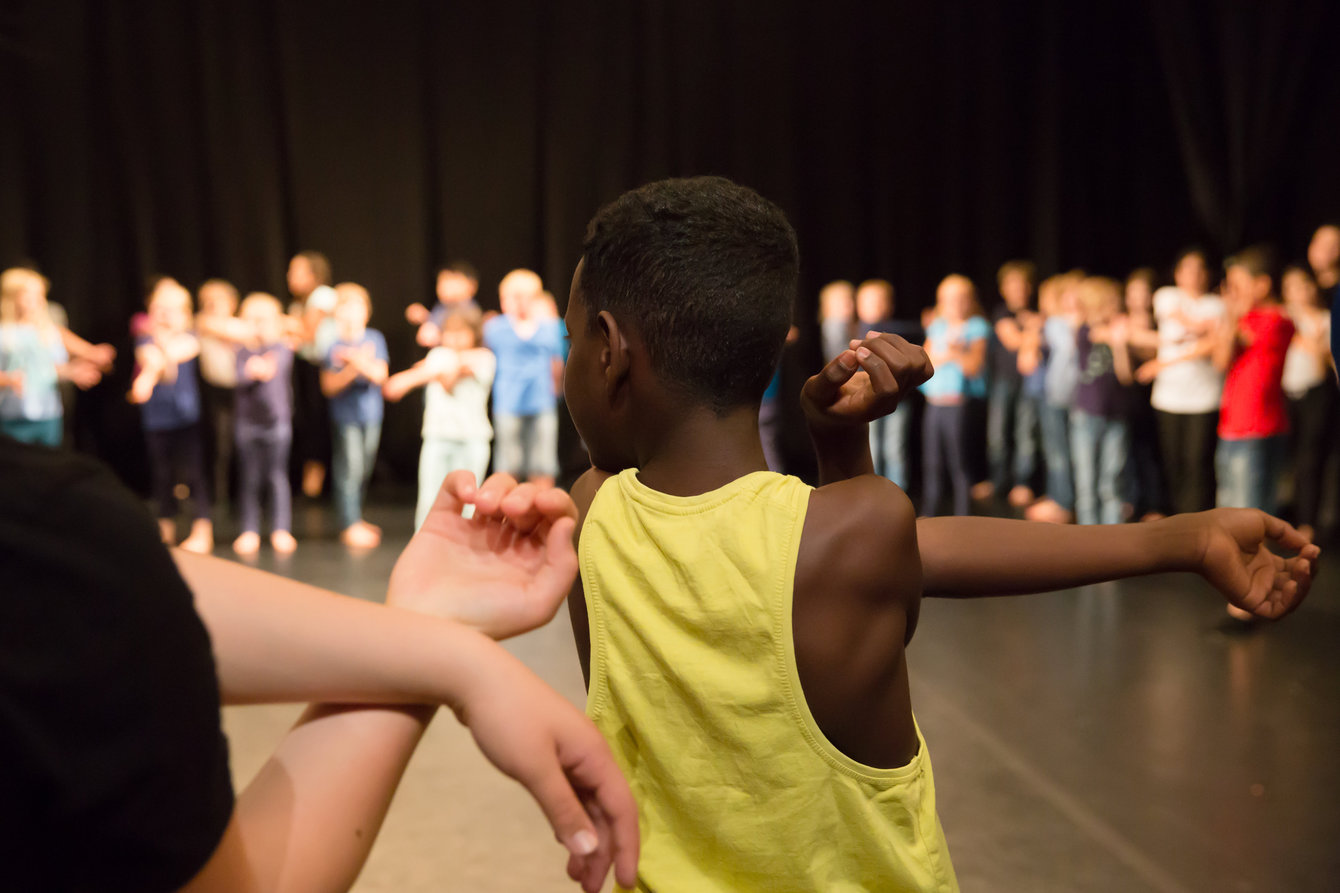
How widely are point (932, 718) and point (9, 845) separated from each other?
3058 mm

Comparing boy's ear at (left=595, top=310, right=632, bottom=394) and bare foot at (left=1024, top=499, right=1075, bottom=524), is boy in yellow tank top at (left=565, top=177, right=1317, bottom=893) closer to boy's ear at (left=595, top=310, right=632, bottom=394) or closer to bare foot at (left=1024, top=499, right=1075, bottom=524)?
boy's ear at (left=595, top=310, right=632, bottom=394)

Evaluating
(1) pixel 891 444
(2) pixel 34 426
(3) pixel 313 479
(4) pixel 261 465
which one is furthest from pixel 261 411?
(1) pixel 891 444

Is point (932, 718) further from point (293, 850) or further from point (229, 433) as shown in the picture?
point (229, 433)

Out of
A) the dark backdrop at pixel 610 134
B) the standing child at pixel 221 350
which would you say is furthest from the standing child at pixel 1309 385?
the standing child at pixel 221 350

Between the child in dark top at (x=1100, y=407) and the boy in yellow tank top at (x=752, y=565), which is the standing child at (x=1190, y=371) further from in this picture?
the boy in yellow tank top at (x=752, y=565)

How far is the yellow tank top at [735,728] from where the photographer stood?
37.8 inches

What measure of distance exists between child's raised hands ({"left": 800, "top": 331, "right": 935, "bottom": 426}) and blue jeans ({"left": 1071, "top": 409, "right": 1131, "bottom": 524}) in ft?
16.8

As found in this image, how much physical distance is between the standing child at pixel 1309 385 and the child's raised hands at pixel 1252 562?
205 inches

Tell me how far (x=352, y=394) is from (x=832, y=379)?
5.04 metres

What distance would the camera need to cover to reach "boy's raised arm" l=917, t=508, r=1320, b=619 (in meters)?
1.06

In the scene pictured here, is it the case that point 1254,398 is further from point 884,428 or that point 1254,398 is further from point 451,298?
point 451,298

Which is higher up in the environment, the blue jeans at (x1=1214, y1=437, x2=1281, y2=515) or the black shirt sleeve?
the black shirt sleeve

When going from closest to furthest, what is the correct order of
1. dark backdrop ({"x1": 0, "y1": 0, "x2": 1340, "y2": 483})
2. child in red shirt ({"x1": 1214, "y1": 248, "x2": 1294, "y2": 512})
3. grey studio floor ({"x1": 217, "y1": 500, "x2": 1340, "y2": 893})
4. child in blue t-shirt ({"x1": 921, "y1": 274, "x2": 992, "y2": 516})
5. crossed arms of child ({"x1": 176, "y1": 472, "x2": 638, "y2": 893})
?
crossed arms of child ({"x1": 176, "y1": 472, "x2": 638, "y2": 893}), grey studio floor ({"x1": 217, "y1": 500, "x2": 1340, "y2": 893}), child in red shirt ({"x1": 1214, "y1": 248, "x2": 1294, "y2": 512}), child in blue t-shirt ({"x1": 921, "y1": 274, "x2": 992, "y2": 516}), dark backdrop ({"x1": 0, "y1": 0, "x2": 1340, "y2": 483})

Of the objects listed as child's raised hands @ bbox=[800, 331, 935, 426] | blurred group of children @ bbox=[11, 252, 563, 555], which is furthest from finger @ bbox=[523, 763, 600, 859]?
blurred group of children @ bbox=[11, 252, 563, 555]
